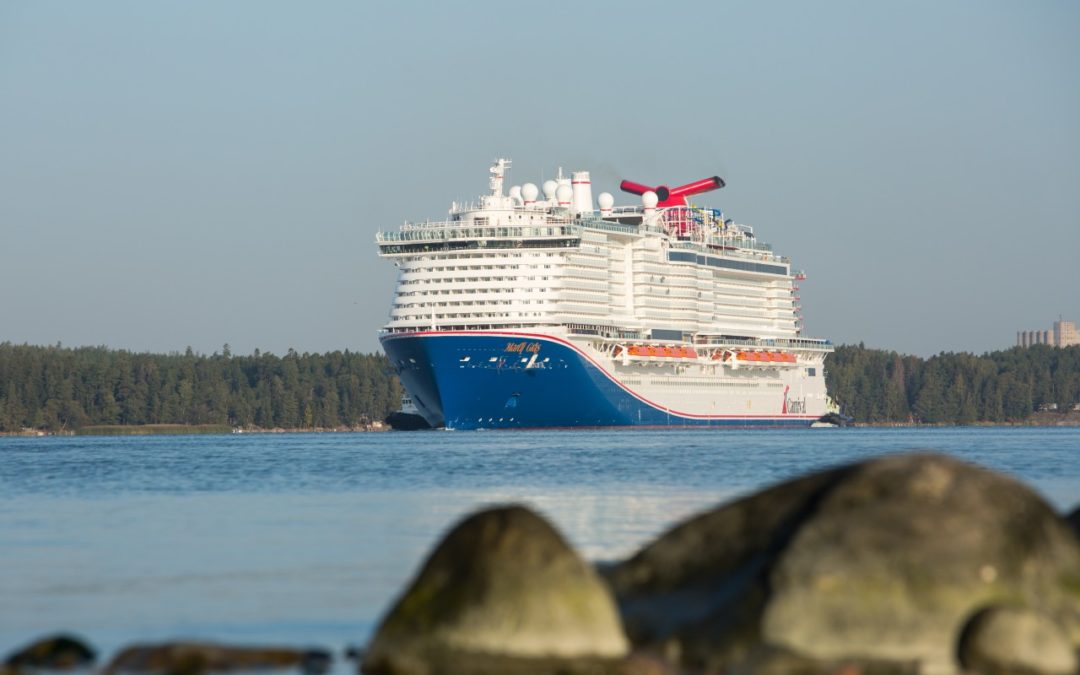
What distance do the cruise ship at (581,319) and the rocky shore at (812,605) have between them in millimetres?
78269

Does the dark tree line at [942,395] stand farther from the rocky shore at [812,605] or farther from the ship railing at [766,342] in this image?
the rocky shore at [812,605]

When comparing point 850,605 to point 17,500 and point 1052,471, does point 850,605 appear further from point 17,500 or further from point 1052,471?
point 1052,471

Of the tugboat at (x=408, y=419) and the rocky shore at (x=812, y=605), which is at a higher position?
the tugboat at (x=408, y=419)

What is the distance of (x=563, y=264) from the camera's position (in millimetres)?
103188

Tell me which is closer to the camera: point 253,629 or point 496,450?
point 253,629

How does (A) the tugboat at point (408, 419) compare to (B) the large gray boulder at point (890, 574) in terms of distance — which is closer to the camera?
(B) the large gray boulder at point (890, 574)

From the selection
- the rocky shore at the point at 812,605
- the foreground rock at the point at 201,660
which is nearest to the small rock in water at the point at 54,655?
the rocky shore at the point at 812,605

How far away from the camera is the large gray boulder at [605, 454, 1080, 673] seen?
1456 centimetres

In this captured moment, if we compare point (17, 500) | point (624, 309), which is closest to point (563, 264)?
point (624, 309)

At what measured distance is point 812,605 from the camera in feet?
48.2

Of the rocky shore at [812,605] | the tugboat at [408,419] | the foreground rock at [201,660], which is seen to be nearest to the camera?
the rocky shore at [812,605]

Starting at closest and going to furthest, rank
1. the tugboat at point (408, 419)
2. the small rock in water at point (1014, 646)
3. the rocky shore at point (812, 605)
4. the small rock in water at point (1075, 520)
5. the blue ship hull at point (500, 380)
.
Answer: the small rock in water at point (1014, 646), the rocky shore at point (812, 605), the small rock in water at point (1075, 520), the blue ship hull at point (500, 380), the tugboat at point (408, 419)

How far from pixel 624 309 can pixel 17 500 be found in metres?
75.5

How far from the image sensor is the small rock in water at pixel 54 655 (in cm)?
1524
